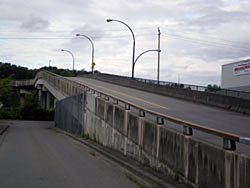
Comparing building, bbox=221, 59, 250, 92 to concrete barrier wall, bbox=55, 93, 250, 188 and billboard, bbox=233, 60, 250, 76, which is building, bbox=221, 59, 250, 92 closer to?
billboard, bbox=233, 60, 250, 76

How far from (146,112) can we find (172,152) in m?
2.98

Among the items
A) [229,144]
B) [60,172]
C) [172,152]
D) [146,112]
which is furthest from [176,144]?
[60,172]

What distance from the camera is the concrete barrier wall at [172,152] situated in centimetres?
716

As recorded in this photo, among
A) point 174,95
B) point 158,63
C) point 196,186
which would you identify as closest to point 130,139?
point 196,186

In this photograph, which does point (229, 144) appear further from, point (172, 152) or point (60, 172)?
point (60, 172)

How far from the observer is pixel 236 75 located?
219ft

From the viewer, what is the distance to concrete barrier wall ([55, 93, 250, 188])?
7.16m

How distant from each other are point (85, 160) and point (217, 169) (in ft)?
26.6

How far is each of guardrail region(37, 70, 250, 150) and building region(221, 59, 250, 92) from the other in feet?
85.6

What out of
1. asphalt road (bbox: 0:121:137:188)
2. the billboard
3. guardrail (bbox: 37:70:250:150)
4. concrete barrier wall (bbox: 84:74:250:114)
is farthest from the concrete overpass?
the billboard

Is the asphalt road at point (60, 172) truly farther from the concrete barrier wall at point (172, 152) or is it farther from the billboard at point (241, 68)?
the billboard at point (241, 68)

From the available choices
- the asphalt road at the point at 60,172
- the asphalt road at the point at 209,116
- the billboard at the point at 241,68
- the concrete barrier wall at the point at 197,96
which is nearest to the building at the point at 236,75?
the billboard at the point at 241,68

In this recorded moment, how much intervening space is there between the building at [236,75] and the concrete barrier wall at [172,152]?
151 feet

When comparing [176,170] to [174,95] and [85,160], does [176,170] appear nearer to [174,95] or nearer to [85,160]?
[85,160]
